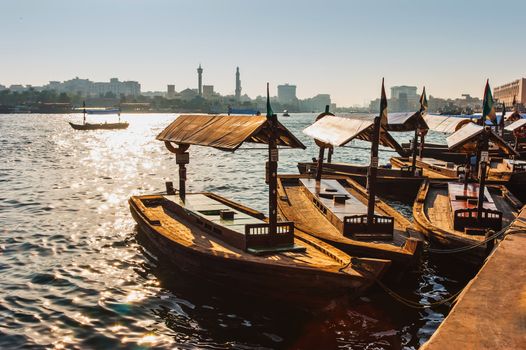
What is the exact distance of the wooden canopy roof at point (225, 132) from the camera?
19.5 m

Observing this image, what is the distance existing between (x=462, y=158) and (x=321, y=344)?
45.8 m

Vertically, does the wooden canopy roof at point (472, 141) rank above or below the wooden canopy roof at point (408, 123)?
below

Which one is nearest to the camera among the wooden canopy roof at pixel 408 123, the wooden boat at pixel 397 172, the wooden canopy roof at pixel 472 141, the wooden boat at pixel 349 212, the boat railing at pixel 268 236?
the boat railing at pixel 268 236

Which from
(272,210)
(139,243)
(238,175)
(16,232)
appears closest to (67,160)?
(238,175)

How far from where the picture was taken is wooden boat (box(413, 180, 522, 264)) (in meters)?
21.2

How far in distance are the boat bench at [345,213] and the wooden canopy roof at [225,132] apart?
13.0 ft

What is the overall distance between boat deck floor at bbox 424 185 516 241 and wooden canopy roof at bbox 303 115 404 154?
13.4 feet

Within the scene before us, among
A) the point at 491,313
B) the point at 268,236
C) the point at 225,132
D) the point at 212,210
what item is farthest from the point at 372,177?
the point at 491,313

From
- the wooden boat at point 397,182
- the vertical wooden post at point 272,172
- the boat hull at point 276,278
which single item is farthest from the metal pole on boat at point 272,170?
the wooden boat at point 397,182

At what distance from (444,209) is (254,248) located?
1401 centimetres

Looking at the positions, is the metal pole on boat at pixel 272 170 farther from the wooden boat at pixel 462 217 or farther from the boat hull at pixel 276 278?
the wooden boat at pixel 462 217

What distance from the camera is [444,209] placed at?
27828mm

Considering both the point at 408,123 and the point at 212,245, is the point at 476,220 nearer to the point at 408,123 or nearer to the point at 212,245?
the point at 212,245

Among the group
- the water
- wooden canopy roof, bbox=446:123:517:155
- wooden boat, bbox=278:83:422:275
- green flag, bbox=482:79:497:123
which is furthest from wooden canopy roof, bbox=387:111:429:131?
the water
